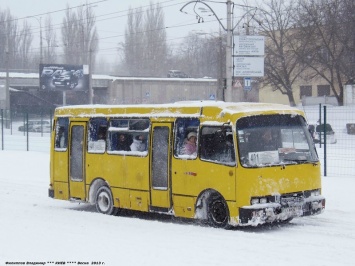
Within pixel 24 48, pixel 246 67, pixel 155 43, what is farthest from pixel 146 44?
pixel 246 67

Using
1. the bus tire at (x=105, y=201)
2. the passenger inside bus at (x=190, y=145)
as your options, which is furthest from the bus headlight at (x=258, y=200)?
the bus tire at (x=105, y=201)

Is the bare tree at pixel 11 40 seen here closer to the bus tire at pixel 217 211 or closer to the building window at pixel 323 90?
the building window at pixel 323 90

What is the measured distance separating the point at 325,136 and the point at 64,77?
50.3 metres

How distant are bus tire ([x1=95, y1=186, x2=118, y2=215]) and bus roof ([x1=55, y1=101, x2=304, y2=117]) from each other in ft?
5.44

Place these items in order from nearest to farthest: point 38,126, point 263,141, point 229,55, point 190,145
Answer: point 263,141 → point 190,145 → point 229,55 → point 38,126

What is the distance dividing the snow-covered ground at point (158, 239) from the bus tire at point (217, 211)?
0.82 ft

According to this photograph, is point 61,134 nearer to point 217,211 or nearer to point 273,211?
point 217,211

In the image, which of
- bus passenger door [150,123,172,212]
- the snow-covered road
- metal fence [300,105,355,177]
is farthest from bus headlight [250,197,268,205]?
metal fence [300,105,355,177]

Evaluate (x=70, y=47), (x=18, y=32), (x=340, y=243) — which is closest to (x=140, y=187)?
(x=340, y=243)

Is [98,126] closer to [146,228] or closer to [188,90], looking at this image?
[146,228]

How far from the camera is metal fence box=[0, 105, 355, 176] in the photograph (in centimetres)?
2259

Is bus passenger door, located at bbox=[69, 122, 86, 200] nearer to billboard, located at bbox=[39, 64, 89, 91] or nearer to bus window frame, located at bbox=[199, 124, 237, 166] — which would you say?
bus window frame, located at bbox=[199, 124, 237, 166]

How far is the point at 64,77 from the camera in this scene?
67.8 m

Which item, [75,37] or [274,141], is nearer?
[274,141]
